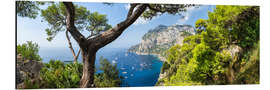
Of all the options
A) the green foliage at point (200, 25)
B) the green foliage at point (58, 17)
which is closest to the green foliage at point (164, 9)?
the green foliage at point (200, 25)

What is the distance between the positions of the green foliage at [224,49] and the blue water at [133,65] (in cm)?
29

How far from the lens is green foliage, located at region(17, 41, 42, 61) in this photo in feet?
10.6

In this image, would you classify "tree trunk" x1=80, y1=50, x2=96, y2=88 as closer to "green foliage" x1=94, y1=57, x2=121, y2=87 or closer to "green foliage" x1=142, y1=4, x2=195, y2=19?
"green foliage" x1=94, y1=57, x2=121, y2=87

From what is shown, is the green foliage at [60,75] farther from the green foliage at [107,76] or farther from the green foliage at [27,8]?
the green foliage at [27,8]

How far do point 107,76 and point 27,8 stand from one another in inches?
70.2

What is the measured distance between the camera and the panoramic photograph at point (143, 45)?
136 inches

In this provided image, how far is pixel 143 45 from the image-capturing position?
3.91 meters

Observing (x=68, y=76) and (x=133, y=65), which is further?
(x=133, y=65)

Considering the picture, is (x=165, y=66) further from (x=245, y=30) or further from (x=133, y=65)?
(x=245, y=30)

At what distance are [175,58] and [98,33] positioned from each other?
161 cm

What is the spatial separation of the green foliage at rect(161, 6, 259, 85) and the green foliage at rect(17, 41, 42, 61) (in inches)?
92.6

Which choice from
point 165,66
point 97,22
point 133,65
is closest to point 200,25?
point 165,66

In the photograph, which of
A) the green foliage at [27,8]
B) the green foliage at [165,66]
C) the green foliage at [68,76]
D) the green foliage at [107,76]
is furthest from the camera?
the green foliage at [165,66]

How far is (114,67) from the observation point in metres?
3.75
